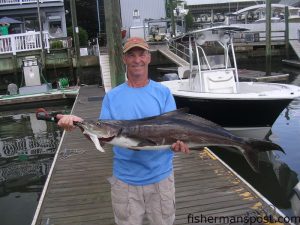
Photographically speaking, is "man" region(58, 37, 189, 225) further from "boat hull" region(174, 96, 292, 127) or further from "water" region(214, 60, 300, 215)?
"boat hull" region(174, 96, 292, 127)

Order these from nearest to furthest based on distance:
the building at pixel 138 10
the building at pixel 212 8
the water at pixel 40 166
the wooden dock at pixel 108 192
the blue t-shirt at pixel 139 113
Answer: the blue t-shirt at pixel 139 113, the wooden dock at pixel 108 192, the water at pixel 40 166, the building at pixel 138 10, the building at pixel 212 8

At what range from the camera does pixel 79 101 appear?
15.1 m

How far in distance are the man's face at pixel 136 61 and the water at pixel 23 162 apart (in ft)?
14.7

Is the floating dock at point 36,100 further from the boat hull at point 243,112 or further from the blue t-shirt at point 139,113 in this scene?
the blue t-shirt at point 139,113

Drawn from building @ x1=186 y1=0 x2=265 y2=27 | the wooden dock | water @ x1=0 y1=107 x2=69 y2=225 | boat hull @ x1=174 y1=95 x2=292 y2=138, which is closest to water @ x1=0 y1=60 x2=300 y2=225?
water @ x1=0 y1=107 x2=69 y2=225

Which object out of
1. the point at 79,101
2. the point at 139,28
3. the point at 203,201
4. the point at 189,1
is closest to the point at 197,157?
the point at 203,201

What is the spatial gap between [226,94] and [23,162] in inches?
195

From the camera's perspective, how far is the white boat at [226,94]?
959 centimetres

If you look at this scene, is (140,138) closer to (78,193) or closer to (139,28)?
(78,193)

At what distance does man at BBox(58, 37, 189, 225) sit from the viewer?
3016 millimetres

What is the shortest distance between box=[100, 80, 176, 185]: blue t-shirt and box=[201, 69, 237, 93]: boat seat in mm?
8177

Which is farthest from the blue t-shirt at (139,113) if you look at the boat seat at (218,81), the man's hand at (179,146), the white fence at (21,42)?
the white fence at (21,42)

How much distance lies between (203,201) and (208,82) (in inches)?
243

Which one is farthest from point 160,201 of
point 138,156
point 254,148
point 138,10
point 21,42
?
point 138,10
